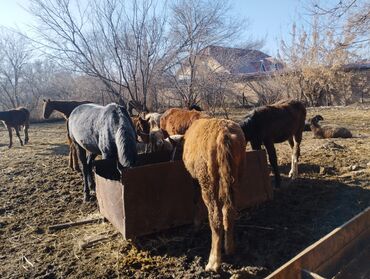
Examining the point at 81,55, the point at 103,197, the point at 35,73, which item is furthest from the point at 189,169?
the point at 35,73

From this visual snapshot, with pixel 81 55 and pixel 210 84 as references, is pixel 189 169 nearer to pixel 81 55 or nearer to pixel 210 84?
pixel 81 55

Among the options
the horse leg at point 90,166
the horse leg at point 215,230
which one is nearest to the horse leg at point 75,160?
the horse leg at point 90,166

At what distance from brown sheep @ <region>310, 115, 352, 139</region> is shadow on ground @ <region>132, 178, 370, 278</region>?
4483mm

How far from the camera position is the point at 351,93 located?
78.0 ft

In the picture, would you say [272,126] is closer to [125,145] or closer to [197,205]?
[197,205]

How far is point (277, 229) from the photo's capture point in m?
4.09

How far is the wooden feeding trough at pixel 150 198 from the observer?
3.80 metres

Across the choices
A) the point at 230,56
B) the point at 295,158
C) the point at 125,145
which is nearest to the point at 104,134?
the point at 125,145

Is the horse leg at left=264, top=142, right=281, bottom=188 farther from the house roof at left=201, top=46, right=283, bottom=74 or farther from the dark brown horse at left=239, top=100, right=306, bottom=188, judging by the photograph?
the house roof at left=201, top=46, right=283, bottom=74

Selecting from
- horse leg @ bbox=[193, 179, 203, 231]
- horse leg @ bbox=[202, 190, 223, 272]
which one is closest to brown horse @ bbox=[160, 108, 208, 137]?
horse leg @ bbox=[193, 179, 203, 231]

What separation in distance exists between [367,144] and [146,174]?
673cm

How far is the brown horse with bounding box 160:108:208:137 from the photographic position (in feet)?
21.1

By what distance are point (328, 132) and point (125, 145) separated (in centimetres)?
717

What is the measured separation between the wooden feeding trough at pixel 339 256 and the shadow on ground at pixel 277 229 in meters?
0.51
